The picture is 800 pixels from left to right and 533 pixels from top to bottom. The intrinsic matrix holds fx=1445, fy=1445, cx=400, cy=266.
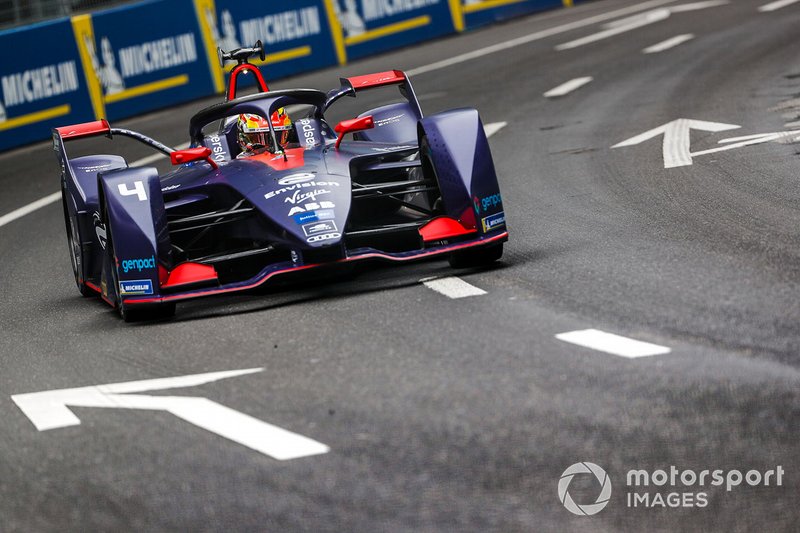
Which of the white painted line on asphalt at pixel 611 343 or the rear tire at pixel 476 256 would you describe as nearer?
the white painted line on asphalt at pixel 611 343

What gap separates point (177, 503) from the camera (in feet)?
15.8

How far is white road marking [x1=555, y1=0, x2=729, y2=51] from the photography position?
2427cm

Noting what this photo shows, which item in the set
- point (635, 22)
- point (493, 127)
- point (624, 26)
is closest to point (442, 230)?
point (493, 127)

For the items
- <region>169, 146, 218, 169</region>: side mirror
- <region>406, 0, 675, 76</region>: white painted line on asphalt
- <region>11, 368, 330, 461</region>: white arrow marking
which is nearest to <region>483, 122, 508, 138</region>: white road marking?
<region>406, 0, 675, 76</region>: white painted line on asphalt

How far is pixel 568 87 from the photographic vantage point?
63.1 ft

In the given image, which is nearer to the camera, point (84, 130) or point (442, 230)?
point (442, 230)

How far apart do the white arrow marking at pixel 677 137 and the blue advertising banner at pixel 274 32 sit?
994 centimetres

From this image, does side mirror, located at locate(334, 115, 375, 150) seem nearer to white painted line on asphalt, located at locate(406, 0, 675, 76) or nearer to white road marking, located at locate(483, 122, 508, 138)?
white road marking, located at locate(483, 122, 508, 138)

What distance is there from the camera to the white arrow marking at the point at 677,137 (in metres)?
12.5

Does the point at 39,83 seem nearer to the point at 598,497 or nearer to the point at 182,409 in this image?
the point at 182,409

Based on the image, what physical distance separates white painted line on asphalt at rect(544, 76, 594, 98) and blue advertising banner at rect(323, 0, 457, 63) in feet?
20.9

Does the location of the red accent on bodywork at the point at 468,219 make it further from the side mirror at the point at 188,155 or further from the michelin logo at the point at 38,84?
the michelin logo at the point at 38,84

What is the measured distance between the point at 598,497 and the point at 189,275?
4075 millimetres

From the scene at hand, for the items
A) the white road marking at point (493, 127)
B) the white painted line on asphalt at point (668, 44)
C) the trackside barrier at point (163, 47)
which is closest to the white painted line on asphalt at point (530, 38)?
the trackside barrier at point (163, 47)
